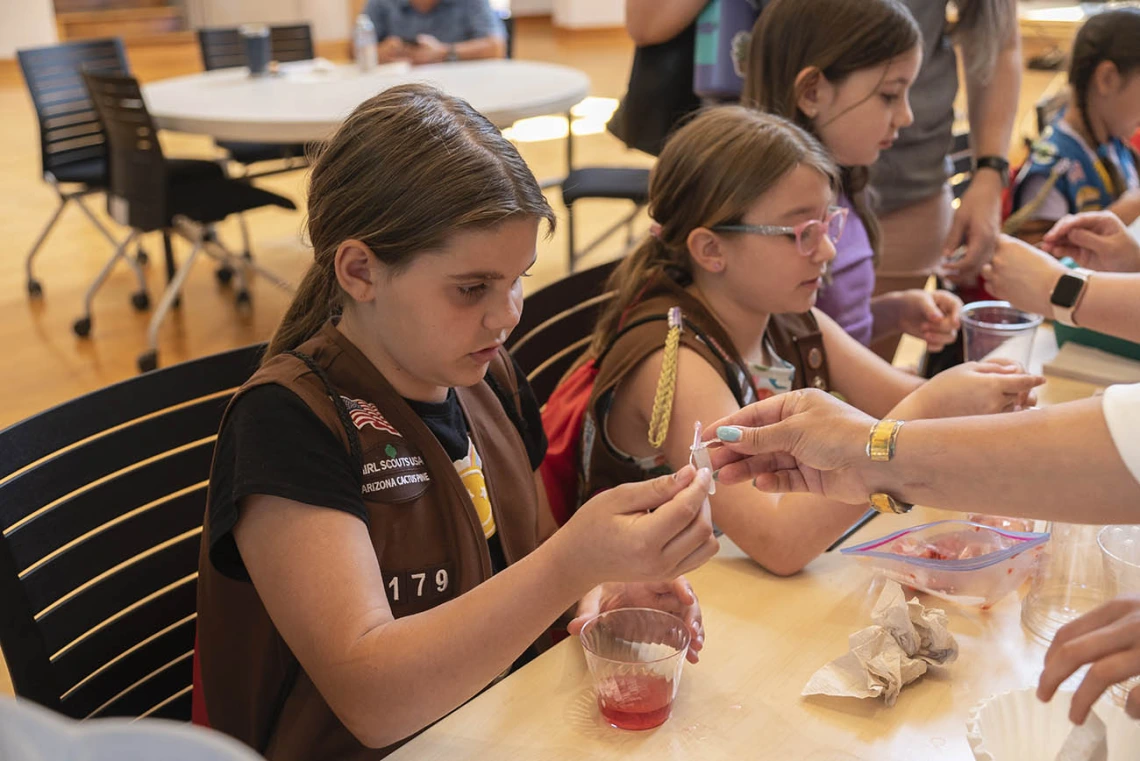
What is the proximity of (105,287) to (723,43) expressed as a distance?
3.79 m

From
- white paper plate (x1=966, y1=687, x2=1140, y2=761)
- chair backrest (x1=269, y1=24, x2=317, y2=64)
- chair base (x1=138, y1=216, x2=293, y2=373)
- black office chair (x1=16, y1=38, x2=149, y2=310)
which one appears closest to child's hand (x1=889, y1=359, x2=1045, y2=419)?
white paper plate (x1=966, y1=687, x2=1140, y2=761)

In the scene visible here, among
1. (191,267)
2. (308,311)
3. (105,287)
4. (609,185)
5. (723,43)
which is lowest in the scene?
(105,287)

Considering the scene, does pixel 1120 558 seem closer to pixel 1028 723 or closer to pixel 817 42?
pixel 1028 723

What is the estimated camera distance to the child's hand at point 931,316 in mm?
2195

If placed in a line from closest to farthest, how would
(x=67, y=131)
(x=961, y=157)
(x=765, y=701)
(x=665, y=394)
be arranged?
(x=765, y=701), (x=665, y=394), (x=961, y=157), (x=67, y=131)

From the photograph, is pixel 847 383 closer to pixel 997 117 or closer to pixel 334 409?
pixel 334 409

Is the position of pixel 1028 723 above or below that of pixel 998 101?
below

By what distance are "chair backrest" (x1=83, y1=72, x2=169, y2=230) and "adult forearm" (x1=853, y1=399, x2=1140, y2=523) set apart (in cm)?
349

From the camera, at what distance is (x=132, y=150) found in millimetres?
4121

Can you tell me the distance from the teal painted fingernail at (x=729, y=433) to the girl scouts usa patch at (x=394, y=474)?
350 millimetres

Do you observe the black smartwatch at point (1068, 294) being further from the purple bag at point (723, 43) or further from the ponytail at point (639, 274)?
the purple bag at point (723, 43)

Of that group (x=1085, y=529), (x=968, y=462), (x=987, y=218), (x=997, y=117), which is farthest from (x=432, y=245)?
(x=997, y=117)

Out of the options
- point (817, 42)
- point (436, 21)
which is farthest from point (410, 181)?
point (436, 21)

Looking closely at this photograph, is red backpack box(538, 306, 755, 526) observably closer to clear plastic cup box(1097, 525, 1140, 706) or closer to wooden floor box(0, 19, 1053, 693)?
clear plastic cup box(1097, 525, 1140, 706)
